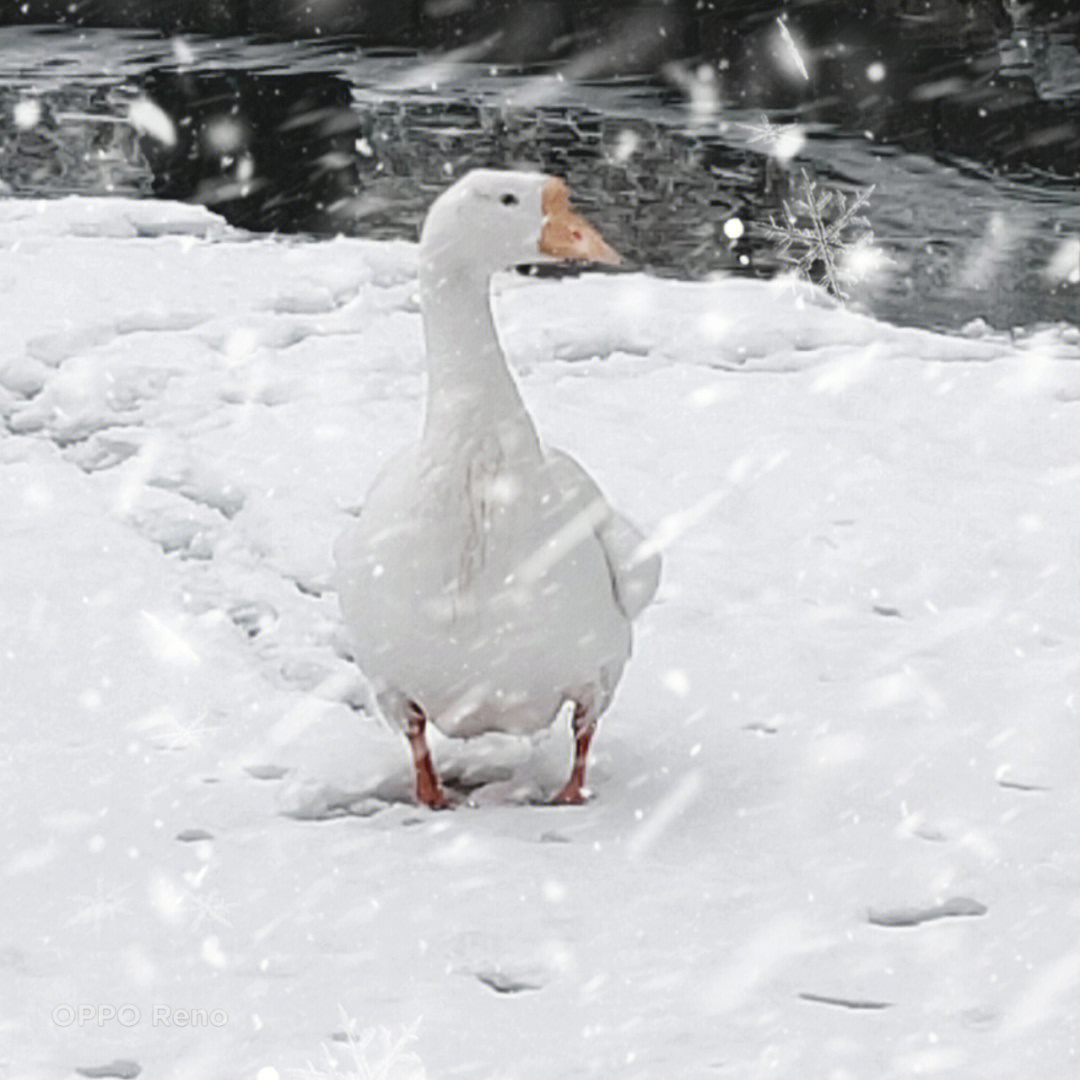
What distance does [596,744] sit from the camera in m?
4.06

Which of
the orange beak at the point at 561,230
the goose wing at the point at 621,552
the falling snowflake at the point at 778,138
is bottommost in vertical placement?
the falling snowflake at the point at 778,138

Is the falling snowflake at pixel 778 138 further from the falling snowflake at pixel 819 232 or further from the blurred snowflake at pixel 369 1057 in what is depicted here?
the blurred snowflake at pixel 369 1057

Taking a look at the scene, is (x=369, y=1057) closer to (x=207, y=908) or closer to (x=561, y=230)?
(x=207, y=908)

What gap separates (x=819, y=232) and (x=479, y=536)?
24.7 feet

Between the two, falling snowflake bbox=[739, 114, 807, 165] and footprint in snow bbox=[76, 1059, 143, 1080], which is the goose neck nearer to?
footprint in snow bbox=[76, 1059, 143, 1080]

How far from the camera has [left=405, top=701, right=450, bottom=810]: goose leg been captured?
3643 millimetres

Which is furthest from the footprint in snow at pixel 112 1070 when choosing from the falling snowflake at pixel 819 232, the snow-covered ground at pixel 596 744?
the falling snowflake at pixel 819 232

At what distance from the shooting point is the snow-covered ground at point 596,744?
2857 mm

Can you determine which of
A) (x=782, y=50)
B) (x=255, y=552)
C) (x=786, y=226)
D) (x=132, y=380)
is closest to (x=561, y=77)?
(x=782, y=50)

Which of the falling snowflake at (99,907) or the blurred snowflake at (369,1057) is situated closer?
the blurred snowflake at (369,1057)

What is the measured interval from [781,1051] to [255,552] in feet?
9.17

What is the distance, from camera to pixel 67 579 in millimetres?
4953

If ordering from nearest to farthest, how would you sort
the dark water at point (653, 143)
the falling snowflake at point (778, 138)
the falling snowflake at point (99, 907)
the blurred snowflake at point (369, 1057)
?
the blurred snowflake at point (369, 1057) → the falling snowflake at point (99, 907) → the dark water at point (653, 143) → the falling snowflake at point (778, 138)

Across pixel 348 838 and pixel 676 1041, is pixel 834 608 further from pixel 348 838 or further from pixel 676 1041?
pixel 676 1041
